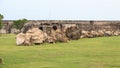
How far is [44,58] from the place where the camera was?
15.3 metres

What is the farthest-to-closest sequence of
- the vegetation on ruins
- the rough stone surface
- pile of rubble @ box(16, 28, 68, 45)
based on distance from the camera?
the vegetation on ruins → pile of rubble @ box(16, 28, 68, 45) → the rough stone surface

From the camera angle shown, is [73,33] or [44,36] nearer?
→ [44,36]

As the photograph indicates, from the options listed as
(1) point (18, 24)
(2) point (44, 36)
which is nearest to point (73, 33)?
(2) point (44, 36)

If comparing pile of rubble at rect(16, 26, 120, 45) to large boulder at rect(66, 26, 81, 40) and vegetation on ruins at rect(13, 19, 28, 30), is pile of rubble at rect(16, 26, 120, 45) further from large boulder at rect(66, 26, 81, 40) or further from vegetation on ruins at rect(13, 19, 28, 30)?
vegetation on ruins at rect(13, 19, 28, 30)

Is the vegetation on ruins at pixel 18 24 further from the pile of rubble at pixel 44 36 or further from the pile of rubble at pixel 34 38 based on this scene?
the pile of rubble at pixel 34 38

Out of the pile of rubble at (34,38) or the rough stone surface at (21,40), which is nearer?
the rough stone surface at (21,40)

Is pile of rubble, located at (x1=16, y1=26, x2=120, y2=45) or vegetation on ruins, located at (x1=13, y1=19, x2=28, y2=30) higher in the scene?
pile of rubble, located at (x1=16, y1=26, x2=120, y2=45)

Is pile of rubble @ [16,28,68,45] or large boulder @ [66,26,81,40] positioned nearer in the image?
pile of rubble @ [16,28,68,45]

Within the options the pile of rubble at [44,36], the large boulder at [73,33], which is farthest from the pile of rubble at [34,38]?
the large boulder at [73,33]

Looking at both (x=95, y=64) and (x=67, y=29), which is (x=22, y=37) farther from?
(x=95, y=64)

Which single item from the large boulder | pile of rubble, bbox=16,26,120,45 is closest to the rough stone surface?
pile of rubble, bbox=16,26,120,45

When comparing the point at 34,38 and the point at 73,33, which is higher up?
the point at 34,38

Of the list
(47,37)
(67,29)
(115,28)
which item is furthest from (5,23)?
(47,37)

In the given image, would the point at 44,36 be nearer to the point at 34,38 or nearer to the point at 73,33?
→ the point at 34,38
